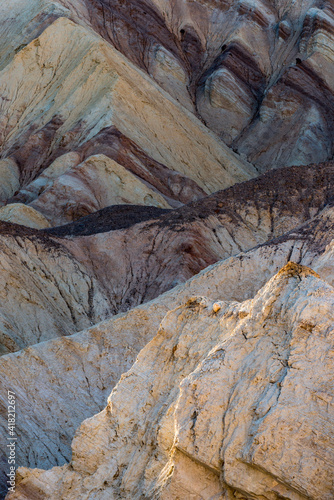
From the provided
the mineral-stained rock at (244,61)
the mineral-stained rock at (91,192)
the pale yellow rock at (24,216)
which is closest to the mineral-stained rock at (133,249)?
the pale yellow rock at (24,216)

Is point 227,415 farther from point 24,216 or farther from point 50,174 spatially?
point 50,174

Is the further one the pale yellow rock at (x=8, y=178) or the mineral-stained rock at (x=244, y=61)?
the mineral-stained rock at (x=244, y=61)

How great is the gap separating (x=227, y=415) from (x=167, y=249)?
19.8 meters

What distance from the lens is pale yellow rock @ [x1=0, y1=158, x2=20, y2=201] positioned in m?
43.3

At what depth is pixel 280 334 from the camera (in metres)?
10.3

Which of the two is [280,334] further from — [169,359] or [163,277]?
[163,277]

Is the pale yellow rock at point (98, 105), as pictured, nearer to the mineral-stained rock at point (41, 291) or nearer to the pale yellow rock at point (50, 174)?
the pale yellow rock at point (50, 174)

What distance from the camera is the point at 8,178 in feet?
146

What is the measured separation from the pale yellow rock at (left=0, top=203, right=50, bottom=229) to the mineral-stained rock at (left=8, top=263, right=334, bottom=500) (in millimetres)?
24008

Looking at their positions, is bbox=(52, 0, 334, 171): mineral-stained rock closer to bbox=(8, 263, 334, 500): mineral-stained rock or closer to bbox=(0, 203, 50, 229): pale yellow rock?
bbox=(0, 203, 50, 229): pale yellow rock

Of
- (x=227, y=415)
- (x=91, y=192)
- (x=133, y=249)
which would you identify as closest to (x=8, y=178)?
(x=91, y=192)

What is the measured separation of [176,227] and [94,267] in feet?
10.0

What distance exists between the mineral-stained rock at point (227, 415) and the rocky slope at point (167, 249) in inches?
0.9

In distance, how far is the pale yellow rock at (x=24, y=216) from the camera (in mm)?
35469
